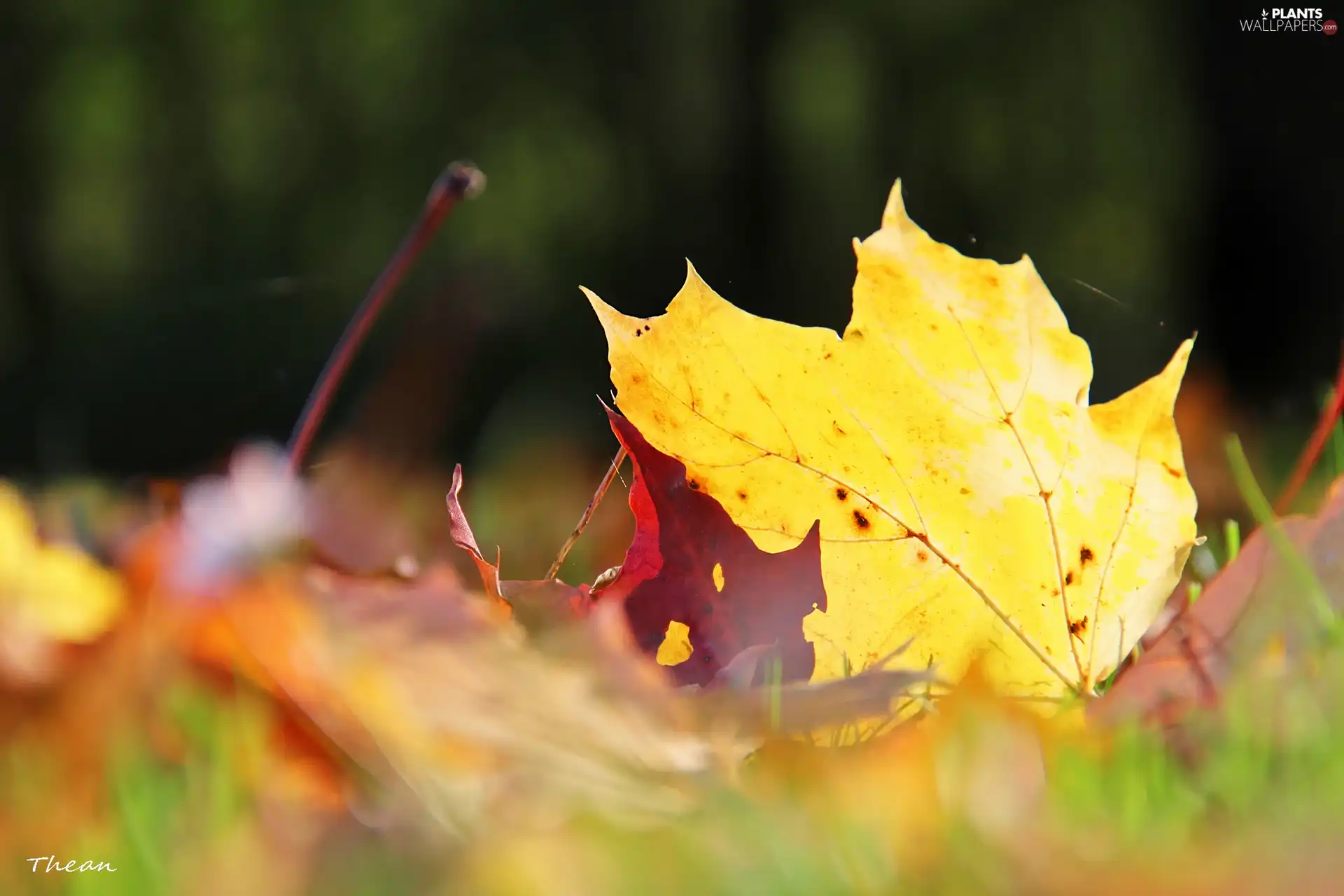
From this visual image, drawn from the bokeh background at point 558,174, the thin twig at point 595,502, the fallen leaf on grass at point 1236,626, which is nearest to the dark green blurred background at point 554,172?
the bokeh background at point 558,174

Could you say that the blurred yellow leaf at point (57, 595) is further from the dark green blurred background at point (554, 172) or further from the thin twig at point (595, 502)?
the dark green blurred background at point (554, 172)

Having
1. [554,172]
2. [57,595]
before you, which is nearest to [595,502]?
[57,595]

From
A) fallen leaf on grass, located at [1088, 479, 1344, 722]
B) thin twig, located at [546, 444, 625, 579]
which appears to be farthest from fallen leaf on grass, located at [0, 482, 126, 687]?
fallen leaf on grass, located at [1088, 479, 1344, 722]

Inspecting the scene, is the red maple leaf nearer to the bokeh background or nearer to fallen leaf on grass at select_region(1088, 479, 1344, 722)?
fallen leaf on grass at select_region(1088, 479, 1344, 722)

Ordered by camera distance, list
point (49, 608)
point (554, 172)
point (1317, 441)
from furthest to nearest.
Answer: point (554, 172) → point (1317, 441) → point (49, 608)

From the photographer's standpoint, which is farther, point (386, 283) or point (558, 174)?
point (558, 174)

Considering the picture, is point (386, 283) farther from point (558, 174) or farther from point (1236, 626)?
point (558, 174)
